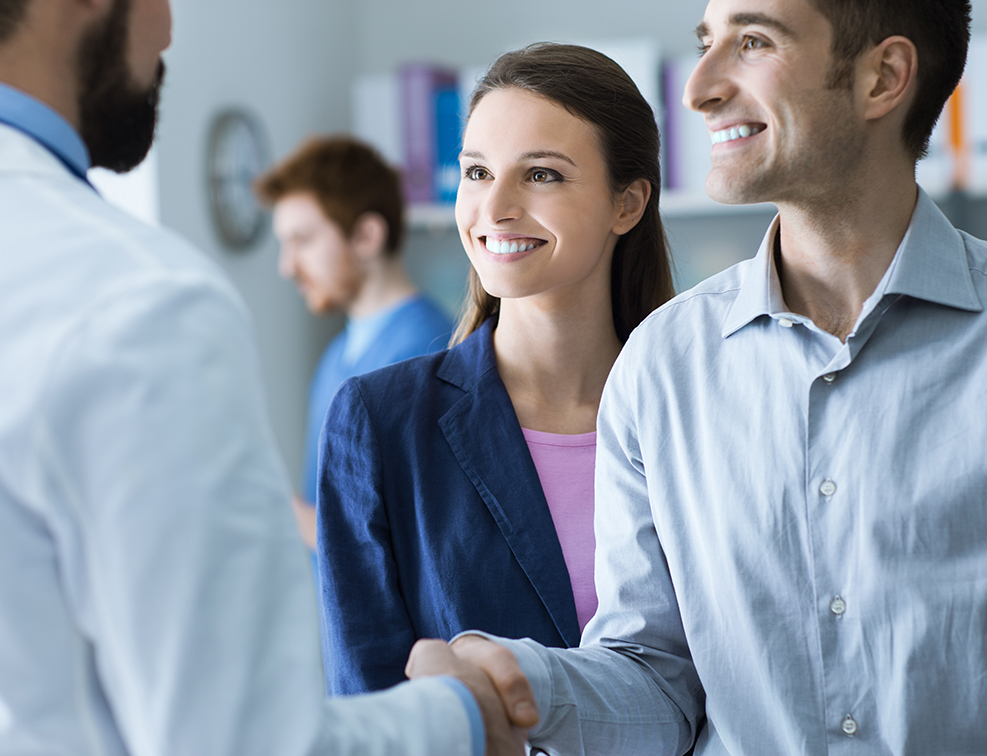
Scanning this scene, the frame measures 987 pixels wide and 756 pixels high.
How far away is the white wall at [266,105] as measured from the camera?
294 cm

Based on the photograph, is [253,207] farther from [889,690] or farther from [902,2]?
[889,690]

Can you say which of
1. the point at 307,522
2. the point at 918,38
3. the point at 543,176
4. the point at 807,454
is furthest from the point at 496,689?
the point at 307,522

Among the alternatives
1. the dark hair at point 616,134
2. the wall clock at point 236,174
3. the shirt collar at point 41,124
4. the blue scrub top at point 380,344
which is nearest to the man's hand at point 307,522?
the blue scrub top at point 380,344

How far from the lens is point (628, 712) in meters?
1.20

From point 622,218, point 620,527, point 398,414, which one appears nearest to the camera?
point 620,527

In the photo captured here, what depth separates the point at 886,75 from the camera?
1167 mm

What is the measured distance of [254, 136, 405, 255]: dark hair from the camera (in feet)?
9.75

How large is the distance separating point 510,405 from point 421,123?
7.79 ft

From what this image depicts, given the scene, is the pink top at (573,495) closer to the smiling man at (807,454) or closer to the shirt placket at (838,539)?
the smiling man at (807,454)

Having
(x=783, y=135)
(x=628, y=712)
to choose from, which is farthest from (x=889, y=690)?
(x=783, y=135)

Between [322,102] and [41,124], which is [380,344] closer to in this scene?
[322,102]

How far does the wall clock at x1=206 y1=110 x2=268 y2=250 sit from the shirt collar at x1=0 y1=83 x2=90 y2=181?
235 cm

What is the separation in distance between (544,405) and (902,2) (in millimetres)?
746

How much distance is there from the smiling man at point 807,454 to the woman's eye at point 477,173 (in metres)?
0.42
